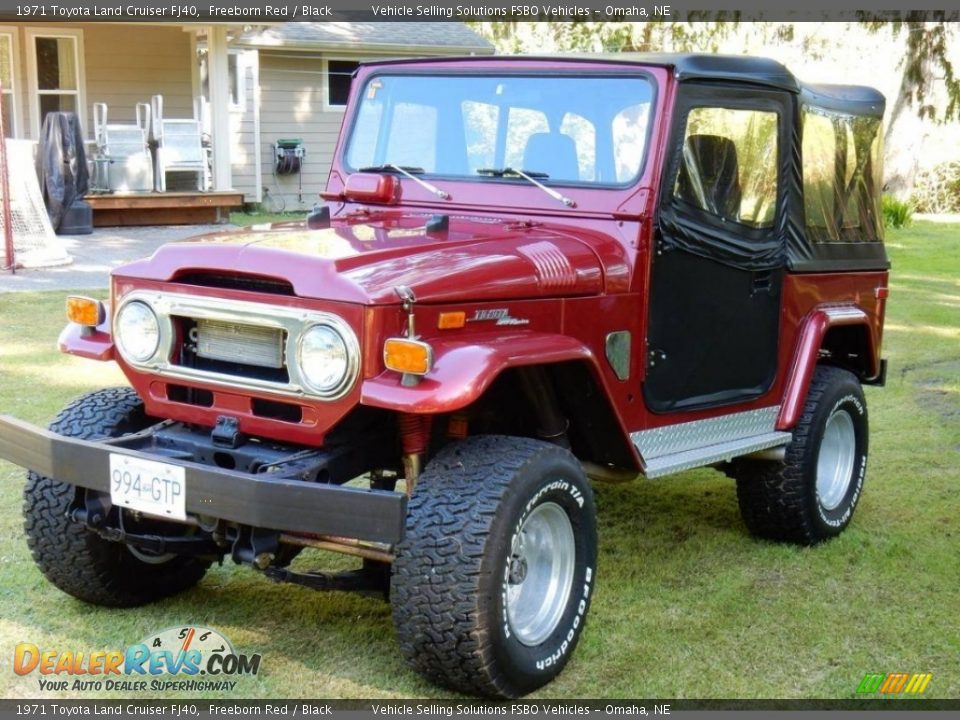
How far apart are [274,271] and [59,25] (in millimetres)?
16065

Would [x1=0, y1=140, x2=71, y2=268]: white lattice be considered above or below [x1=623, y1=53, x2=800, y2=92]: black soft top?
below

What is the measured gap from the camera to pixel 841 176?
585cm

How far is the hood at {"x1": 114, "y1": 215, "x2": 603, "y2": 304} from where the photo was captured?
3.74 metres

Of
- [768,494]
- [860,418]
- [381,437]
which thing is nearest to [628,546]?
[768,494]

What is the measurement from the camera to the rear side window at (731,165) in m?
4.82

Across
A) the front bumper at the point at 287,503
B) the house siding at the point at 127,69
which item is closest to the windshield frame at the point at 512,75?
the front bumper at the point at 287,503

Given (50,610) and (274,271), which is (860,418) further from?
(50,610)

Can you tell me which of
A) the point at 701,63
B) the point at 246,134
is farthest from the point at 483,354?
the point at 246,134

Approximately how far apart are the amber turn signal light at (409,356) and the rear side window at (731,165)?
161 cm

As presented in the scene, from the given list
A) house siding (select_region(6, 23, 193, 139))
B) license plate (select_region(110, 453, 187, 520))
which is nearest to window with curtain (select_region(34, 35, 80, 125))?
house siding (select_region(6, 23, 193, 139))

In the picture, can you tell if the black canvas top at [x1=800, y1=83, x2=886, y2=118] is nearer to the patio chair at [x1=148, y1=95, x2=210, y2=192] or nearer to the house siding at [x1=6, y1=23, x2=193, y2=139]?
the patio chair at [x1=148, y1=95, x2=210, y2=192]

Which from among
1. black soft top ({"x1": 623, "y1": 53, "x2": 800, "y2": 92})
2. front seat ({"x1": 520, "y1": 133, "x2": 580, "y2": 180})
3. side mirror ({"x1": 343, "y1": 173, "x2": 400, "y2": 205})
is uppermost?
black soft top ({"x1": 623, "y1": 53, "x2": 800, "y2": 92})

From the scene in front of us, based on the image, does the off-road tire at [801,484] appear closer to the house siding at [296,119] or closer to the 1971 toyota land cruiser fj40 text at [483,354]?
the 1971 toyota land cruiser fj40 text at [483,354]

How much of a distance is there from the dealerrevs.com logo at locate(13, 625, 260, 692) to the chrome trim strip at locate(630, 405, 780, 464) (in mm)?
1686
